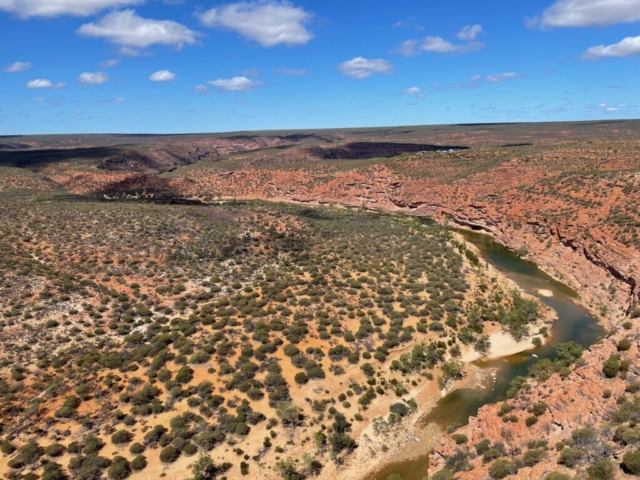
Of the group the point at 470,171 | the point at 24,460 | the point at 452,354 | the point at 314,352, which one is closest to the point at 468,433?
the point at 452,354

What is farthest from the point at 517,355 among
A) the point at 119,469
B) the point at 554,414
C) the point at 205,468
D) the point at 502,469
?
the point at 119,469

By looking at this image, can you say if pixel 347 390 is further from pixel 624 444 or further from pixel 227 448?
pixel 624 444

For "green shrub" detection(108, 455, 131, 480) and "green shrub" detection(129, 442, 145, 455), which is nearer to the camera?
"green shrub" detection(108, 455, 131, 480)

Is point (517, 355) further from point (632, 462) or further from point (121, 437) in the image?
point (121, 437)

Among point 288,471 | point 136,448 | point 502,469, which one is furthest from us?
point 136,448

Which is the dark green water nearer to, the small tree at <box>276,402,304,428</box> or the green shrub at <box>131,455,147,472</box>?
the small tree at <box>276,402,304,428</box>

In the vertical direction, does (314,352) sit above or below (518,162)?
below

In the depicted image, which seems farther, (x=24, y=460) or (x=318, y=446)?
(x=318, y=446)

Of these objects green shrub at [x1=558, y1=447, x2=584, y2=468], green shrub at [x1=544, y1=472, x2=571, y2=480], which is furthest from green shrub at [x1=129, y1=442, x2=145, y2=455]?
green shrub at [x1=558, y1=447, x2=584, y2=468]

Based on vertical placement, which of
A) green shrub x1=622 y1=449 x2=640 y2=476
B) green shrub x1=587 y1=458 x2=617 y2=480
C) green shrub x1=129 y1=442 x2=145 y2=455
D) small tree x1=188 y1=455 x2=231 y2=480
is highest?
green shrub x1=622 y1=449 x2=640 y2=476
